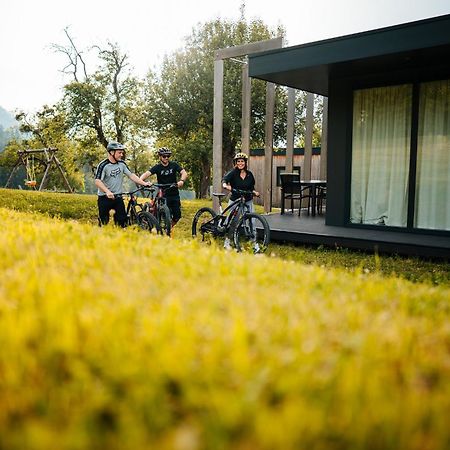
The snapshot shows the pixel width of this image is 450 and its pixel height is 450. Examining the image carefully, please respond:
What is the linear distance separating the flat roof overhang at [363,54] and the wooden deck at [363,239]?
9.52 feet

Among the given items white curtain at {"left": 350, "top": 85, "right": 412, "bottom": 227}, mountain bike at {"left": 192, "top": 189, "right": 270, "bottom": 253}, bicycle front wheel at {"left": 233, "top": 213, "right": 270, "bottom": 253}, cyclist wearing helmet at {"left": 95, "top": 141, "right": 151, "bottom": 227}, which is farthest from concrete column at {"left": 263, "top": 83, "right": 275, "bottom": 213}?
cyclist wearing helmet at {"left": 95, "top": 141, "right": 151, "bottom": 227}

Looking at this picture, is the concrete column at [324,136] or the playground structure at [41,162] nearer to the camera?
the concrete column at [324,136]

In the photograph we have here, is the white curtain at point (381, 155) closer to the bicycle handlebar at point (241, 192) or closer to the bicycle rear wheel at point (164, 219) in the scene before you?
the bicycle handlebar at point (241, 192)

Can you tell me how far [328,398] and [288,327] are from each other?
54cm

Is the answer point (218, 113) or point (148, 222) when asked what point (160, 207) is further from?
point (218, 113)

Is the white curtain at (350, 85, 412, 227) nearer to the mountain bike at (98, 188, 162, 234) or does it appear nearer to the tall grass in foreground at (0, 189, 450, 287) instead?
the tall grass in foreground at (0, 189, 450, 287)

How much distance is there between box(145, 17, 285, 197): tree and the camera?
27.2 metres

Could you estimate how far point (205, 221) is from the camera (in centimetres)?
951

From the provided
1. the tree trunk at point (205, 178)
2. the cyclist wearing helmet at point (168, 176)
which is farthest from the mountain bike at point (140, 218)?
the tree trunk at point (205, 178)

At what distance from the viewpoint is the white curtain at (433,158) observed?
858 cm

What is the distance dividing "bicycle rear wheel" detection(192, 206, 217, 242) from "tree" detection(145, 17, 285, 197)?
17.7 metres

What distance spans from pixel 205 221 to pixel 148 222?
66.4 inches

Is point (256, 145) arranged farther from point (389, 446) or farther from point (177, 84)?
point (389, 446)

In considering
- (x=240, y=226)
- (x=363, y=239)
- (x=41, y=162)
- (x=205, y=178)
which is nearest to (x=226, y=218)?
(x=240, y=226)
